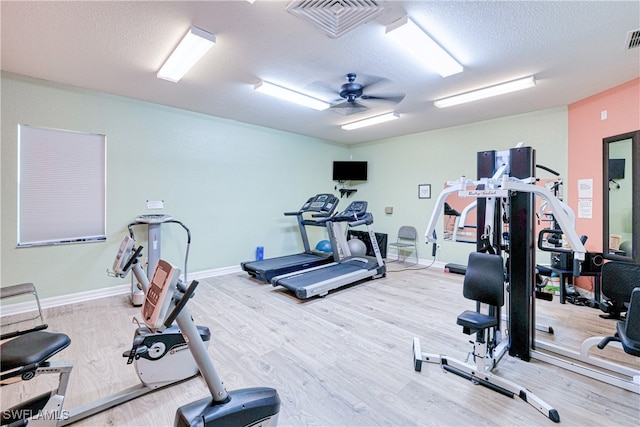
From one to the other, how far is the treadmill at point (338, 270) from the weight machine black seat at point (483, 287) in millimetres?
2046

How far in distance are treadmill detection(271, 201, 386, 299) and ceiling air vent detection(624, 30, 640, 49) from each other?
3.41 meters

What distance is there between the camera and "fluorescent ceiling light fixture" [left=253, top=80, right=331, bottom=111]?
3426 mm

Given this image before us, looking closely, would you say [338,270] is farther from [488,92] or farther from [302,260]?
[488,92]

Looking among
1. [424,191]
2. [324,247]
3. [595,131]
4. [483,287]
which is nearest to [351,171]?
[424,191]

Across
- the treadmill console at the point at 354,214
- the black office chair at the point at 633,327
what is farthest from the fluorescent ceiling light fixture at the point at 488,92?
the black office chair at the point at 633,327

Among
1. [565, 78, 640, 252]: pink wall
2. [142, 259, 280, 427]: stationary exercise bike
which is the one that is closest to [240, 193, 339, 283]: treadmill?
[142, 259, 280, 427]: stationary exercise bike

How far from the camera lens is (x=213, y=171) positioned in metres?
4.82

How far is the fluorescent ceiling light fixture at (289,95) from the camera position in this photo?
3.43 meters

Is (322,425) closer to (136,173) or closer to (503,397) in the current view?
(503,397)

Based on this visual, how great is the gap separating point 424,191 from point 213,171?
4.16 metres

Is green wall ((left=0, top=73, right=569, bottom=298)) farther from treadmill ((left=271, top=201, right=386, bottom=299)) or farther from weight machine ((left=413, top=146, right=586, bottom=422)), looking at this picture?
weight machine ((left=413, top=146, right=586, bottom=422))

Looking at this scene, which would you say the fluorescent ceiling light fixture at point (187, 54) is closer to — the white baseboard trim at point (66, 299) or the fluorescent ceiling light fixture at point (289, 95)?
the fluorescent ceiling light fixture at point (289, 95)

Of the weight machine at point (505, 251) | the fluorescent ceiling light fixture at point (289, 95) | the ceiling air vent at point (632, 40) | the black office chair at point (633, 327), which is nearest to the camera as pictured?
the black office chair at point (633, 327)

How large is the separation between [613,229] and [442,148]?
2.84 meters
